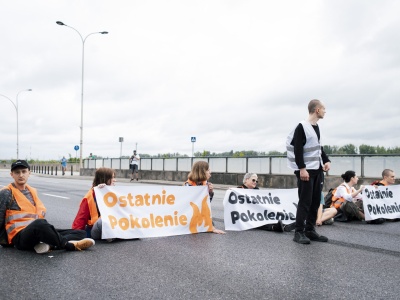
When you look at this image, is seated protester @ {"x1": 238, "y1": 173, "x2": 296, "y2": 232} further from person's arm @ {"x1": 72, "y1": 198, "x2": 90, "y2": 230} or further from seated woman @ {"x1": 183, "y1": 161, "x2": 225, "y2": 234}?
person's arm @ {"x1": 72, "y1": 198, "x2": 90, "y2": 230}

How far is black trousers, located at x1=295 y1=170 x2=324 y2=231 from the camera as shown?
263 inches

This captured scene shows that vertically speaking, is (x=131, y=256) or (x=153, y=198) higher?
(x=153, y=198)

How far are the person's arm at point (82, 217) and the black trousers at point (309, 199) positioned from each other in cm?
313

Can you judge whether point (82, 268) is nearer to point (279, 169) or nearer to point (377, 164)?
point (377, 164)

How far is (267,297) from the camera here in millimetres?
3881

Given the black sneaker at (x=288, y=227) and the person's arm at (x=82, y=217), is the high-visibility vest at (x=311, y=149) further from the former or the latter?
the person's arm at (x=82, y=217)

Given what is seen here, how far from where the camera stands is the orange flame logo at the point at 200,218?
7543 mm

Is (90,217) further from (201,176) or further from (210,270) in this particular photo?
Result: (210,270)

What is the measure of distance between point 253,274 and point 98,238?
2984 mm

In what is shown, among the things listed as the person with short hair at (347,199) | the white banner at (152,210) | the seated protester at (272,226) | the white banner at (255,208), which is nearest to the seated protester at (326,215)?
the white banner at (255,208)

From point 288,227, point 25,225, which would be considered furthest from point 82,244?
point 288,227

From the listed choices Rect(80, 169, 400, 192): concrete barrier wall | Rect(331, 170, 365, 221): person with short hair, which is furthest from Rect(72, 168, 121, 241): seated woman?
Rect(80, 169, 400, 192): concrete barrier wall

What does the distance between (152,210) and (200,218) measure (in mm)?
875

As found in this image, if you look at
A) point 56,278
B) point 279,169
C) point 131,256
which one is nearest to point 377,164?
point 279,169
